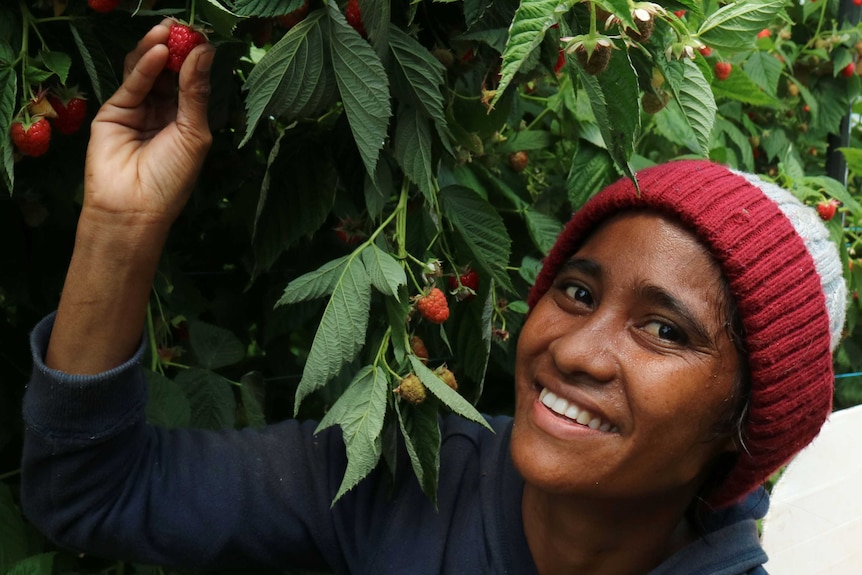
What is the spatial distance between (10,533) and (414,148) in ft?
2.03

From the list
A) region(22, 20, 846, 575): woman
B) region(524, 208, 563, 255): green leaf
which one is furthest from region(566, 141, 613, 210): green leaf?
region(22, 20, 846, 575): woman

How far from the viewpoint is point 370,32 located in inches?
34.0

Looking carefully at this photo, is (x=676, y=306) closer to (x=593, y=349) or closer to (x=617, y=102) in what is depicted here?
(x=593, y=349)

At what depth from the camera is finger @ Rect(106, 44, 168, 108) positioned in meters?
0.90

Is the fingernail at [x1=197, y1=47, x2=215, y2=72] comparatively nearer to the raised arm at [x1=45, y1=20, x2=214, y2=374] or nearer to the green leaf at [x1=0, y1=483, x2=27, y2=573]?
the raised arm at [x1=45, y1=20, x2=214, y2=374]

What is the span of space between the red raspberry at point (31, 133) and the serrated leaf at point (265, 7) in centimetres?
22

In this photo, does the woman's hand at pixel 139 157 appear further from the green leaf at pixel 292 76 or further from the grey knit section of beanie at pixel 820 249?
the grey knit section of beanie at pixel 820 249

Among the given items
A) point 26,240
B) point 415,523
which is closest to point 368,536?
point 415,523

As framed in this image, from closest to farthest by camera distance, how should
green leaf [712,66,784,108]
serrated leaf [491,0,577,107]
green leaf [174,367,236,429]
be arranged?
serrated leaf [491,0,577,107]
green leaf [174,367,236,429]
green leaf [712,66,784,108]

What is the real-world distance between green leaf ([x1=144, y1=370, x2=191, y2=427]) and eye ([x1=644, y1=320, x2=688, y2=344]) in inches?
22.1

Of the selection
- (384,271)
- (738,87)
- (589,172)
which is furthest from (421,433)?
(738,87)

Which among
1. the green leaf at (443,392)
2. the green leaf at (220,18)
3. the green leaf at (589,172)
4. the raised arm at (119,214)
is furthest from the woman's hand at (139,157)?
the green leaf at (589,172)

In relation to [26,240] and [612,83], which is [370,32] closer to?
[612,83]

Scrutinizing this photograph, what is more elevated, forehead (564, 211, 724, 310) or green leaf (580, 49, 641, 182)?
green leaf (580, 49, 641, 182)
